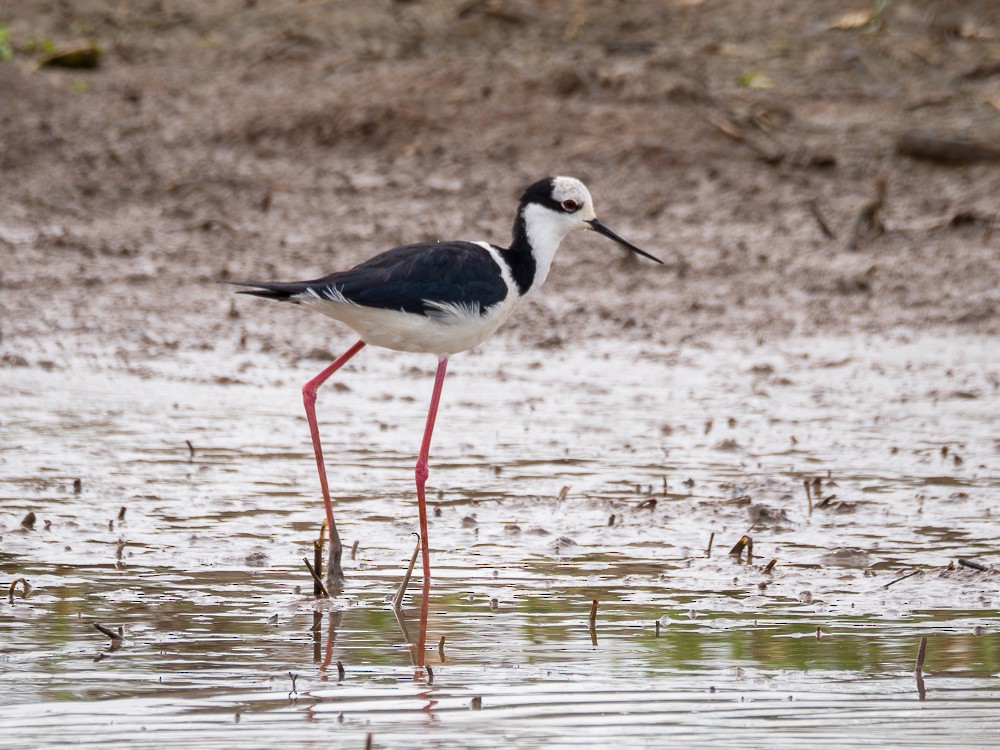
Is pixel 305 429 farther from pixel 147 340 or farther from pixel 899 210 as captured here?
pixel 899 210

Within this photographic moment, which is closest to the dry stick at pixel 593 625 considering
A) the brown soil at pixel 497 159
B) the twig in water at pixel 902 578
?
the twig in water at pixel 902 578

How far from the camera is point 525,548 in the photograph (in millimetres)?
5832

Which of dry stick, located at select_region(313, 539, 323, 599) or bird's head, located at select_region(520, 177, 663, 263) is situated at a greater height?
bird's head, located at select_region(520, 177, 663, 263)

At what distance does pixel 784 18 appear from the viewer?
1466 centimetres

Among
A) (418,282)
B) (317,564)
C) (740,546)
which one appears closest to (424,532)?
(317,564)

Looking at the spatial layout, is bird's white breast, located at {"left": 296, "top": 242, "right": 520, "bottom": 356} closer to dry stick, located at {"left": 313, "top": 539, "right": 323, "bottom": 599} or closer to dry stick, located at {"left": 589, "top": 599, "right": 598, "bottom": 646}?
dry stick, located at {"left": 313, "top": 539, "right": 323, "bottom": 599}

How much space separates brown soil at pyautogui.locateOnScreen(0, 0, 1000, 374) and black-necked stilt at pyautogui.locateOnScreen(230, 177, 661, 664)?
295cm

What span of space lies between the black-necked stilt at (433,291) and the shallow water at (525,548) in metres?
0.45

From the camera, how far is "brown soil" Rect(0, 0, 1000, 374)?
9734mm

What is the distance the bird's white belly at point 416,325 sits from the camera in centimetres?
579

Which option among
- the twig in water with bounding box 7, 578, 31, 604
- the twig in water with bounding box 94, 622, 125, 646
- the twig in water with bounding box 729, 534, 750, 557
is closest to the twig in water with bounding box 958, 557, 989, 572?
the twig in water with bounding box 729, 534, 750, 557

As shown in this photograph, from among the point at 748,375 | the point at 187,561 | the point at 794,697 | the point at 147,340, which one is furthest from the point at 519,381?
the point at 794,697

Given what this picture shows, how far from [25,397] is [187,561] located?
2.68 m

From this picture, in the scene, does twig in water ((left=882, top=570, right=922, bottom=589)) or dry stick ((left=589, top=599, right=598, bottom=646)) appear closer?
dry stick ((left=589, top=599, right=598, bottom=646))
